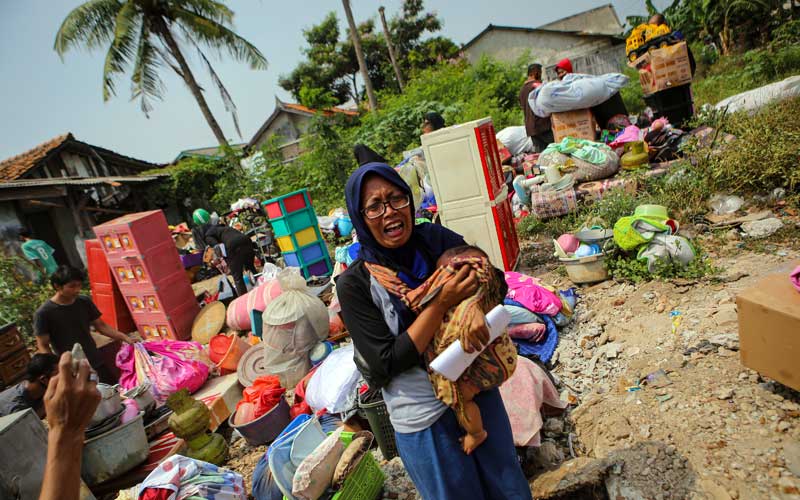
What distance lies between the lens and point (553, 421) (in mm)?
2508

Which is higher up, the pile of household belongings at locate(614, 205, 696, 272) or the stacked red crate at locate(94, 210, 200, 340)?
the stacked red crate at locate(94, 210, 200, 340)

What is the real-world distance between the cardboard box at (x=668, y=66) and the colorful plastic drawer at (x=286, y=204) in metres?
4.95

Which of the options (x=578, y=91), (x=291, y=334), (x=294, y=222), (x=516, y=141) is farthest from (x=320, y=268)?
(x=578, y=91)

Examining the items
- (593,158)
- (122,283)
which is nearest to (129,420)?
(122,283)

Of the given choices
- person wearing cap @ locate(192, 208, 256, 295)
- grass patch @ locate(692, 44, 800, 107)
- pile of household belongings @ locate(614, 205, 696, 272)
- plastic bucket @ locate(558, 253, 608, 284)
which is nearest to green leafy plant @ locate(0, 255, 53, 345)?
person wearing cap @ locate(192, 208, 256, 295)

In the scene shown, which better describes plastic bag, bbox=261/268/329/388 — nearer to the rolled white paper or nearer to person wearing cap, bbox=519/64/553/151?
the rolled white paper

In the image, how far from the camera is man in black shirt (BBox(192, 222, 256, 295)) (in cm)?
592

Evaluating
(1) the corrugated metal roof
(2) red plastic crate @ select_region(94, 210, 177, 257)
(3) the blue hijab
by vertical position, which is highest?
(1) the corrugated metal roof

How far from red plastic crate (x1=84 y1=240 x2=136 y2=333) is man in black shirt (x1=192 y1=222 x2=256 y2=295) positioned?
1.51 metres

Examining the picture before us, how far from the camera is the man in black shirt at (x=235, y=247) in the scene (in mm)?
5918

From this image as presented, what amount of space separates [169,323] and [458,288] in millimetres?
5812

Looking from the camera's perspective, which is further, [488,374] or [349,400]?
[349,400]

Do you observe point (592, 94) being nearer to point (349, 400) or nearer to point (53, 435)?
point (349, 400)

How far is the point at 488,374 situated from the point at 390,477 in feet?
5.53
